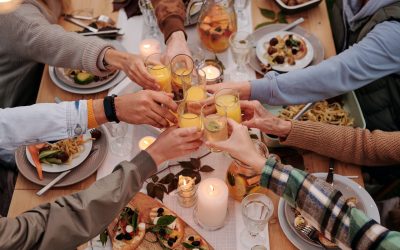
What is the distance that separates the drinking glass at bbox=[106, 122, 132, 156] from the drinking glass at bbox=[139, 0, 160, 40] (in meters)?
0.61

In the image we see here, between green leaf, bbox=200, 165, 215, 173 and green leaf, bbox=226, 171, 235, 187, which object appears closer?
green leaf, bbox=226, 171, 235, 187

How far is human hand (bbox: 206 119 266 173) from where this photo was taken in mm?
1287

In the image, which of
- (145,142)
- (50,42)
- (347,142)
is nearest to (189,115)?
(145,142)

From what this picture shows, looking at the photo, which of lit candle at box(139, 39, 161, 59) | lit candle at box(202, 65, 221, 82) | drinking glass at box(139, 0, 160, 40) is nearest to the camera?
lit candle at box(202, 65, 221, 82)

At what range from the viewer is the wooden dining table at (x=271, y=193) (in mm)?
1383

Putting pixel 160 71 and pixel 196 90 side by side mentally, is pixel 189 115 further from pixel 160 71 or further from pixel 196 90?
pixel 160 71

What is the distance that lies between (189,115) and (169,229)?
16.1 inches

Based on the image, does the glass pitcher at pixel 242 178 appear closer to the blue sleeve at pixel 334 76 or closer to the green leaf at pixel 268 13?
the blue sleeve at pixel 334 76

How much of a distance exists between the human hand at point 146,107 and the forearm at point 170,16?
1.57 ft

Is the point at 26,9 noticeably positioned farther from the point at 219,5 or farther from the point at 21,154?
the point at 219,5

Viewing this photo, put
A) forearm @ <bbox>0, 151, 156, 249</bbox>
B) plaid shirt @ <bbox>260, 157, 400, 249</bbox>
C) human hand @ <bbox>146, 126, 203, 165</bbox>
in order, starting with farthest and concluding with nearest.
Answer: human hand @ <bbox>146, 126, 203, 165</bbox>, forearm @ <bbox>0, 151, 156, 249</bbox>, plaid shirt @ <bbox>260, 157, 400, 249</bbox>

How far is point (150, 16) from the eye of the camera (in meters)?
2.02

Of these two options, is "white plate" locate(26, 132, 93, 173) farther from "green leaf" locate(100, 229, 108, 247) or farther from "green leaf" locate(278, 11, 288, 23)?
"green leaf" locate(278, 11, 288, 23)

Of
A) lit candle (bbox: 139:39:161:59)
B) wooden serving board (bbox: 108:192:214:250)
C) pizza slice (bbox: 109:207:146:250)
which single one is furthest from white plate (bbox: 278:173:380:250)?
lit candle (bbox: 139:39:161:59)
